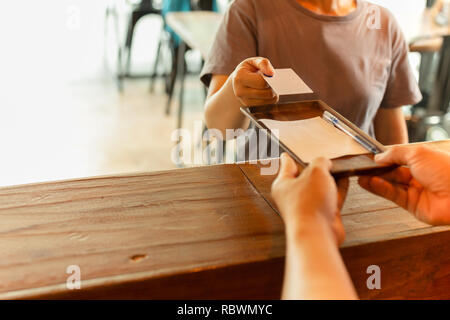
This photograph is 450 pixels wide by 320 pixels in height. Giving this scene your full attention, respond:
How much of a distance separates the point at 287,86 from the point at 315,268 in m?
0.43

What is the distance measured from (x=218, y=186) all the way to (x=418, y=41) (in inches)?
87.1

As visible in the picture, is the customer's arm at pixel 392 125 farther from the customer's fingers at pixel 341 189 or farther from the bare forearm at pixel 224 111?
the customer's fingers at pixel 341 189

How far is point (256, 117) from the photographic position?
2.70ft

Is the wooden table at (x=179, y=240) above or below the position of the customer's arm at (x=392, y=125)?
above

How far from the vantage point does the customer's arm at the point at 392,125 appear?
57.4 inches

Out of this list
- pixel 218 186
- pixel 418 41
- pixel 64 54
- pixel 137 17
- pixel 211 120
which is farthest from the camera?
pixel 64 54

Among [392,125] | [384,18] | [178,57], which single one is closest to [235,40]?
[384,18]

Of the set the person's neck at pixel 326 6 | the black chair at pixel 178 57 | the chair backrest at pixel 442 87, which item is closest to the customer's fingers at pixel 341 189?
the person's neck at pixel 326 6

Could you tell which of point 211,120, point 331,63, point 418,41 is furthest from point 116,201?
point 418,41

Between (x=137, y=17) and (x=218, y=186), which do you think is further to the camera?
(x=137, y=17)

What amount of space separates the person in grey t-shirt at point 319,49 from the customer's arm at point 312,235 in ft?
2.00

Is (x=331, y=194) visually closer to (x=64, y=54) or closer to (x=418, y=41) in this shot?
(x=418, y=41)

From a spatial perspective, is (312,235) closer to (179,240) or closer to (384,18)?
(179,240)

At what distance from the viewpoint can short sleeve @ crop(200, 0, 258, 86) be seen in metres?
1.27
